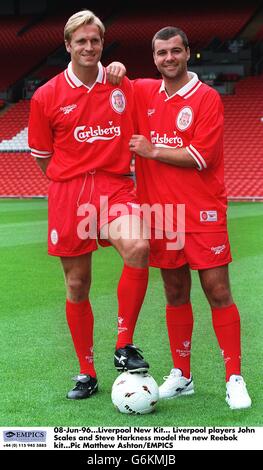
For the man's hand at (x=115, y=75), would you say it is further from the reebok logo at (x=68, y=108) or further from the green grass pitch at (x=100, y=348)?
the green grass pitch at (x=100, y=348)

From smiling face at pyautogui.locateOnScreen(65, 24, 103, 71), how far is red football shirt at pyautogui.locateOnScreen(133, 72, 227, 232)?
377mm

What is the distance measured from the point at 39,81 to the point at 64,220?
28.2 meters

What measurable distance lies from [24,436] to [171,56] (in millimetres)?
2108

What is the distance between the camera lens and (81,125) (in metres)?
4.59

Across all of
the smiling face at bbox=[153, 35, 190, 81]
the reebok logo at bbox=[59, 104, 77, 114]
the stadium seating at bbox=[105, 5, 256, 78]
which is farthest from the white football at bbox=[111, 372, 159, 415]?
the stadium seating at bbox=[105, 5, 256, 78]

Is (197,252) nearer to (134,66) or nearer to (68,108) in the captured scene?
(68,108)

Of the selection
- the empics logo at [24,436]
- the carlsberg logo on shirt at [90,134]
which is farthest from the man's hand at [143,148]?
the empics logo at [24,436]

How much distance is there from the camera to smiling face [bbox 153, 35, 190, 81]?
14.5 ft

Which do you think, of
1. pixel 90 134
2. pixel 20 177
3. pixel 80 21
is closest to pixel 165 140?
pixel 90 134

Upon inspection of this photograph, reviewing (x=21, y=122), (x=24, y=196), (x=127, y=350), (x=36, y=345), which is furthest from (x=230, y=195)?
(x=127, y=350)

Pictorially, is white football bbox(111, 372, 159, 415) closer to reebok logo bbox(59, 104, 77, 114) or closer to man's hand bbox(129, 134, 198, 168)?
man's hand bbox(129, 134, 198, 168)

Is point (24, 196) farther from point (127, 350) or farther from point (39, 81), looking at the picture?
point (127, 350)

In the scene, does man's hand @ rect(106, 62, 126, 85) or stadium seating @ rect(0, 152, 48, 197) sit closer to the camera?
man's hand @ rect(106, 62, 126, 85)

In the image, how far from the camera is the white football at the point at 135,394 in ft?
14.0
